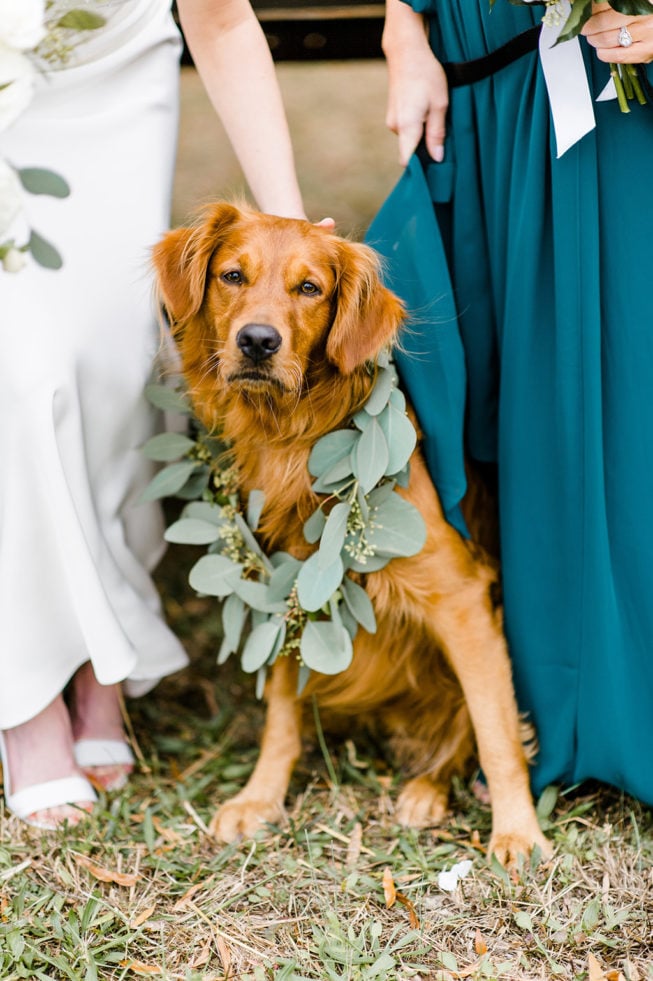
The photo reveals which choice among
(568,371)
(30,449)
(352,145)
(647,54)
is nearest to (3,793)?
(30,449)

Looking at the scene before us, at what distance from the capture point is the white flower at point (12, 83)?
1.12m

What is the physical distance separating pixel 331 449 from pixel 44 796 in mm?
1077

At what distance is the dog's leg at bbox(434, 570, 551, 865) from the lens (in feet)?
7.52

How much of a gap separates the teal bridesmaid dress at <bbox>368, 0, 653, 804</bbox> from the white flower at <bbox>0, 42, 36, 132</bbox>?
47.7 inches

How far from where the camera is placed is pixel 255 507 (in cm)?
227

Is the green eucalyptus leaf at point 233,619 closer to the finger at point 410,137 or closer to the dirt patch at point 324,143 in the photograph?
the finger at point 410,137

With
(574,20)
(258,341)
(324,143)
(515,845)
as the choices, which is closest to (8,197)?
(258,341)

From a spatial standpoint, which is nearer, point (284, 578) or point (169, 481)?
point (284, 578)

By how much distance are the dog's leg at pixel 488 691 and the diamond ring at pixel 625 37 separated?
1.14 m

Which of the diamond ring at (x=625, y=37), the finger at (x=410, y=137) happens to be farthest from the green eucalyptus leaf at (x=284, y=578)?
the diamond ring at (x=625, y=37)

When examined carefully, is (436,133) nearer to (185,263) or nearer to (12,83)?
(185,263)

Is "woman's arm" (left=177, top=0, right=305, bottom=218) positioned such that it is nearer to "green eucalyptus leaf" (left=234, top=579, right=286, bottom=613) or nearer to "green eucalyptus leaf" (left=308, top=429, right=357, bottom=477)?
"green eucalyptus leaf" (left=308, top=429, right=357, bottom=477)

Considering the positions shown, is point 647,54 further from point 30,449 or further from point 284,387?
point 30,449

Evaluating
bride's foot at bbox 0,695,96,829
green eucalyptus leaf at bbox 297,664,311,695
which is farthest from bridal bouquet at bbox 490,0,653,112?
bride's foot at bbox 0,695,96,829
